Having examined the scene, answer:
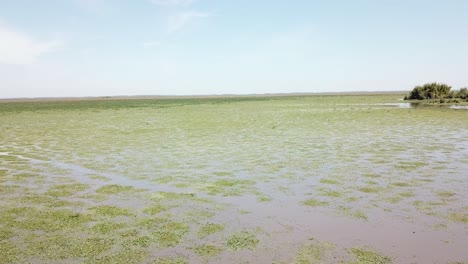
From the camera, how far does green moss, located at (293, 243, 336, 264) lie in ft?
22.7

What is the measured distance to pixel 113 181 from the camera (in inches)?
536

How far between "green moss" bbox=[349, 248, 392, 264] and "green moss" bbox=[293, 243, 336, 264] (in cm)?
50

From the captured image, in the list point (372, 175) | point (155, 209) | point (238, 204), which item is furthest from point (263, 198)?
point (372, 175)

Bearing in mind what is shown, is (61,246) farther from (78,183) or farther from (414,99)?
(414,99)

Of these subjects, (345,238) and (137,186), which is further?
(137,186)

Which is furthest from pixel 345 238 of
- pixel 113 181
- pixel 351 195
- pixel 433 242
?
pixel 113 181

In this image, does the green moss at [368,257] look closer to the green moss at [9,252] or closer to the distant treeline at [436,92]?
the green moss at [9,252]

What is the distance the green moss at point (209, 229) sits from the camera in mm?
8398

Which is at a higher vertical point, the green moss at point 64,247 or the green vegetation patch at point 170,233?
the green moss at point 64,247

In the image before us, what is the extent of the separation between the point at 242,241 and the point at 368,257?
261 centimetres

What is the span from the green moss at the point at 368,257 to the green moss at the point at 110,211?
5.95 meters

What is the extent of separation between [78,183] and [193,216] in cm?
604

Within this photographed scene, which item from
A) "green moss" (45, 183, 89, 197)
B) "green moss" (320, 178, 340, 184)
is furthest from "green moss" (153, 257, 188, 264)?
"green moss" (320, 178, 340, 184)

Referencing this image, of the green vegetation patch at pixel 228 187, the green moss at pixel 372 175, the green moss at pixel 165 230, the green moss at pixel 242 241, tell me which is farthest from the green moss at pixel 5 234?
the green moss at pixel 372 175
